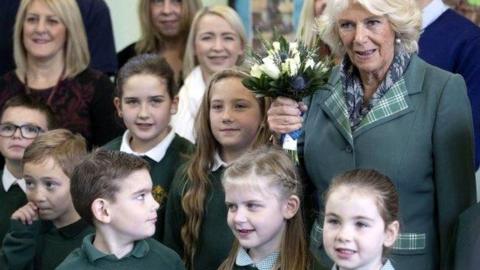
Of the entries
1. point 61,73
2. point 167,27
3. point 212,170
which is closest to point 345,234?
point 212,170

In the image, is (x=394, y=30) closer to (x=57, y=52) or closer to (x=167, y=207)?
(x=167, y=207)

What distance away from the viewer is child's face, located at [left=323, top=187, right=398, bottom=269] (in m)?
3.62

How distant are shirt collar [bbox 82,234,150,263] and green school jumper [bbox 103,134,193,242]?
0.76 metres

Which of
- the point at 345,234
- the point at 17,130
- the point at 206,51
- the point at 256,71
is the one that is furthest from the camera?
the point at 206,51

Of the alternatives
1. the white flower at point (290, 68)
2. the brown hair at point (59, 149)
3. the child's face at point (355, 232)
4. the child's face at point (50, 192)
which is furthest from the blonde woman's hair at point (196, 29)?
the child's face at point (355, 232)

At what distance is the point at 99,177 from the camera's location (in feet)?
13.3

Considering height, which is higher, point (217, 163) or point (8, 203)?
point (217, 163)

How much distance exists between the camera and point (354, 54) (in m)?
4.04

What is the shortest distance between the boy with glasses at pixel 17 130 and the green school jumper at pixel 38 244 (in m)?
0.42

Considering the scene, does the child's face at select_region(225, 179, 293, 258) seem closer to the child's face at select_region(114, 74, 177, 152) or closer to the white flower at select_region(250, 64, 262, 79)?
the white flower at select_region(250, 64, 262, 79)

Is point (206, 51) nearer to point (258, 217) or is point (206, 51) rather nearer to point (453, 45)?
point (453, 45)

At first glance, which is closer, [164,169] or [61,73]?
[164,169]

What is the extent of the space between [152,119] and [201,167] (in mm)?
439

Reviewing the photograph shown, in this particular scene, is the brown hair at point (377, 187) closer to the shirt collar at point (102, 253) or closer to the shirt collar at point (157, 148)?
the shirt collar at point (102, 253)
